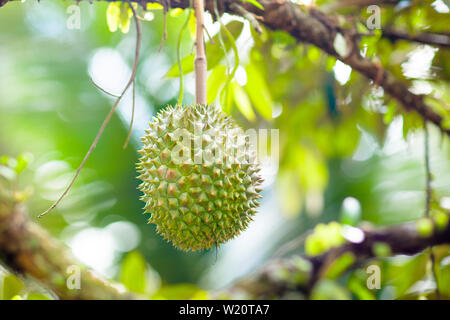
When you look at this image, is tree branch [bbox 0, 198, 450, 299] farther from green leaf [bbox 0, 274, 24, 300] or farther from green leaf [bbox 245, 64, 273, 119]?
green leaf [bbox 245, 64, 273, 119]

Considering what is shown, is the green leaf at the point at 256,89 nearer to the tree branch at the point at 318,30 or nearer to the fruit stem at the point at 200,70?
A: the tree branch at the point at 318,30

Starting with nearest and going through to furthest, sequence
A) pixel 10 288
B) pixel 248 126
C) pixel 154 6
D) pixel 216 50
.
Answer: pixel 10 288
pixel 154 6
pixel 216 50
pixel 248 126

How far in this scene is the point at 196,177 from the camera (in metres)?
0.83

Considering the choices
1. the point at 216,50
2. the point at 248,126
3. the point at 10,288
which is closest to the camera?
the point at 10,288

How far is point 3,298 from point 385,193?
9.09 feet

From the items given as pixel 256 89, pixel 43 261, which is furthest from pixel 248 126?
pixel 43 261

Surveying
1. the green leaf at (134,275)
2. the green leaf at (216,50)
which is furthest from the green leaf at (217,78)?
the green leaf at (134,275)

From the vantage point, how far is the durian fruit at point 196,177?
836 millimetres

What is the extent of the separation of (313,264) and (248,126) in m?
0.88

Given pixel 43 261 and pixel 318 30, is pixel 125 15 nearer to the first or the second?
pixel 318 30

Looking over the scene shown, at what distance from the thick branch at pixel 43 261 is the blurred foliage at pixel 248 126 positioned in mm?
247

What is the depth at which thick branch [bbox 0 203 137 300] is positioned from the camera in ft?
3.90

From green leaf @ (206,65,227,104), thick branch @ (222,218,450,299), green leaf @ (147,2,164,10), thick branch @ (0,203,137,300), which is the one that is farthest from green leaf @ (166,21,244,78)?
thick branch @ (222,218,450,299)

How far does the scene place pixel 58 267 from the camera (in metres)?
1.24
